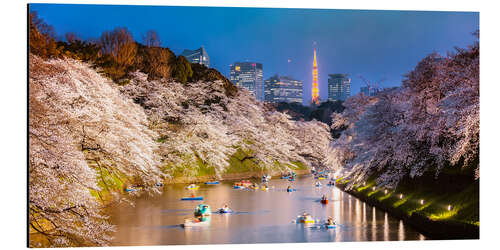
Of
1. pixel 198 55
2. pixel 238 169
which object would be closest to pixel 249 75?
pixel 198 55

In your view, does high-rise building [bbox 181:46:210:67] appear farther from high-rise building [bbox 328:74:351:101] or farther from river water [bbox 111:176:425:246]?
river water [bbox 111:176:425:246]

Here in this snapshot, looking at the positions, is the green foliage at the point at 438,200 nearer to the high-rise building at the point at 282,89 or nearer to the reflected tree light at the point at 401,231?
the reflected tree light at the point at 401,231

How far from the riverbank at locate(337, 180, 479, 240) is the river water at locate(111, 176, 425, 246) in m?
0.41

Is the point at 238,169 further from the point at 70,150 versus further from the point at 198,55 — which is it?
the point at 70,150

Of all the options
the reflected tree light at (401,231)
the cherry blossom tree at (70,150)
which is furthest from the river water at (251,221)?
the cherry blossom tree at (70,150)

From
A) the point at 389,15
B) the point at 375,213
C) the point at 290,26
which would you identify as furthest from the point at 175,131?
the point at 389,15

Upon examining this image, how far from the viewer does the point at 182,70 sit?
29781mm

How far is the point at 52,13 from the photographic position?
12055 millimetres

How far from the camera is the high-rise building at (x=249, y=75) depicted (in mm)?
16909

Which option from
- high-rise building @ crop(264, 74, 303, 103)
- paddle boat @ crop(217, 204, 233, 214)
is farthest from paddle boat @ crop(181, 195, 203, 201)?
high-rise building @ crop(264, 74, 303, 103)

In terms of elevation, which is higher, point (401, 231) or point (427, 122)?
point (427, 122)

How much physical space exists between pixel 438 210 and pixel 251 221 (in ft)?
20.7
